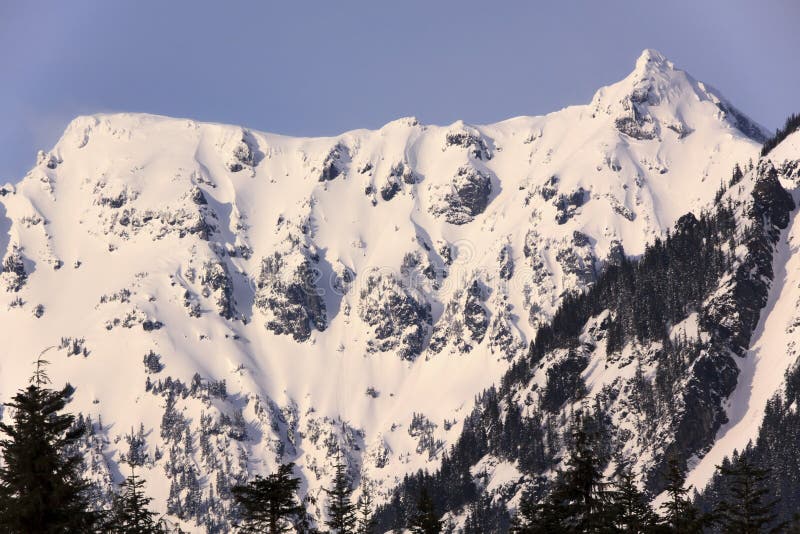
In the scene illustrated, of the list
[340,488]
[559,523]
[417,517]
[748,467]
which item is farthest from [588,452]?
[417,517]

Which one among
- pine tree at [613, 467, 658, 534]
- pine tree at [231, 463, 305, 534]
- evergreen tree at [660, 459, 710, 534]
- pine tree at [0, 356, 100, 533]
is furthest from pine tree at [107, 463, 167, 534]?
evergreen tree at [660, 459, 710, 534]

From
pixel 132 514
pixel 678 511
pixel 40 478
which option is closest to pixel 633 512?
pixel 678 511

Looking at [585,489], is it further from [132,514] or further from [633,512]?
[132,514]

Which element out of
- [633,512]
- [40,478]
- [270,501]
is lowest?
[40,478]

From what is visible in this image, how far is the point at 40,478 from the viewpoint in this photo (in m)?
41.7

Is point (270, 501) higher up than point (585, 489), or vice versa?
point (270, 501)

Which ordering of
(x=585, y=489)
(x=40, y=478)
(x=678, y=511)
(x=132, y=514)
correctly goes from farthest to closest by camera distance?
(x=132, y=514), (x=678, y=511), (x=585, y=489), (x=40, y=478)

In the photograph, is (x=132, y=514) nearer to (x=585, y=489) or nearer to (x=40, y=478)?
(x=40, y=478)

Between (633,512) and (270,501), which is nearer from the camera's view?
(270,501)

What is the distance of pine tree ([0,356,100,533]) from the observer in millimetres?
41094

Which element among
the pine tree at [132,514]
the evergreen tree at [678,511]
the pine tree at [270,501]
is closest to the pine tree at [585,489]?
the evergreen tree at [678,511]

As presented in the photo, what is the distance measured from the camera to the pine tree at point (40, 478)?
A: 41.1 m

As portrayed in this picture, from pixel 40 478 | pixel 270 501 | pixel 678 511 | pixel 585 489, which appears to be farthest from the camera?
pixel 678 511

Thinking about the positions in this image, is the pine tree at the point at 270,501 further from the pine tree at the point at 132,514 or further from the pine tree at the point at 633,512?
the pine tree at the point at 633,512
